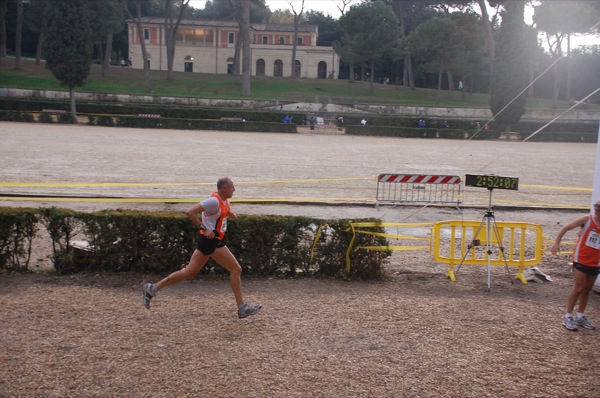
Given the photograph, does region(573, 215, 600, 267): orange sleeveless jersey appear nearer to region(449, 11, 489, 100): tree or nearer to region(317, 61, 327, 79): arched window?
region(449, 11, 489, 100): tree

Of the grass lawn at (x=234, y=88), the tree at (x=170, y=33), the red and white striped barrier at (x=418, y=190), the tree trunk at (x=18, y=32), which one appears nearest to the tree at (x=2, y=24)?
the tree trunk at (x=18, y=32)

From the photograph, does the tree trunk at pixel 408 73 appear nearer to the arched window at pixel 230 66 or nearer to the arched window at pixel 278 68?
the arched window at pixel 278 68

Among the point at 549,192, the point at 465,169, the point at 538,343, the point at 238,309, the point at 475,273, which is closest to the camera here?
the point at 538,343

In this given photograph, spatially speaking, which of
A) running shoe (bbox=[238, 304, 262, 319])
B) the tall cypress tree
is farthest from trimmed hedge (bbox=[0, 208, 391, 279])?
the tall cypress tree

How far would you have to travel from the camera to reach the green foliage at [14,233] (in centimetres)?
809

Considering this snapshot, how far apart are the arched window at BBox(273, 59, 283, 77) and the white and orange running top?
7760 cm

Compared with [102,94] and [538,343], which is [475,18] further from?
[538,343]

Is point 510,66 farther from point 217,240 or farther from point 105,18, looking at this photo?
point 217,240

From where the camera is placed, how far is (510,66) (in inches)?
1730

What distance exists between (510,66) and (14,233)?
41.9 meters

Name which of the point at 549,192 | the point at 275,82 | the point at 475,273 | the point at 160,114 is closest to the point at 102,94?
the point at 160,114

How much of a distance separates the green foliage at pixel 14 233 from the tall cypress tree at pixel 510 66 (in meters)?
39.3

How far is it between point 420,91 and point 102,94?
37707mm

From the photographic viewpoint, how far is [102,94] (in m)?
55.7
